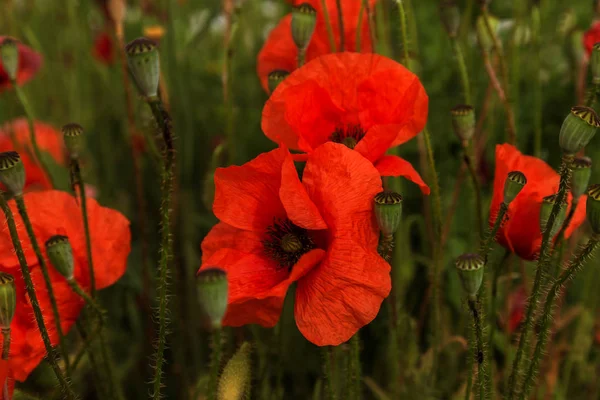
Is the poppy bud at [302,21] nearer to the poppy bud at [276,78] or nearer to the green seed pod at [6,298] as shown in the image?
the poppy bud at [276,78]

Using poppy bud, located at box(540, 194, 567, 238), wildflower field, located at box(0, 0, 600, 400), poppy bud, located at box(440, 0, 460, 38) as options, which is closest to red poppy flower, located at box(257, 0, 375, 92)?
wildflower field, located at box(0, 0, 600, 400)

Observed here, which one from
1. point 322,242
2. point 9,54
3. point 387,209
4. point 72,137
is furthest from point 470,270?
point 9,54

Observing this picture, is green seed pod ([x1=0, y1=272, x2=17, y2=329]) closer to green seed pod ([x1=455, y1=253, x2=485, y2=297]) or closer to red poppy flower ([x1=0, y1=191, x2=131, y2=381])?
red poppy flower ([x1=0, y1=191, x2=131, y2=381])

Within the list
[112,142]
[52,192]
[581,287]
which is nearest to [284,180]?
[52,192]

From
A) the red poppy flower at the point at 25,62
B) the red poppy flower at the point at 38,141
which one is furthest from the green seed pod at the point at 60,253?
the red poppy flower at the point at 25,62

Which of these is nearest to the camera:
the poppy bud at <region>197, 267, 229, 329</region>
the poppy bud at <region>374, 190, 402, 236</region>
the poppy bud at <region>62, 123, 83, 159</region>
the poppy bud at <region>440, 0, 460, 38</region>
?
the poppy bud at <region>197, 267, 229, 329</region>

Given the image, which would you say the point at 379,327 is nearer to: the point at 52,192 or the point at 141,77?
the point at 52,192
